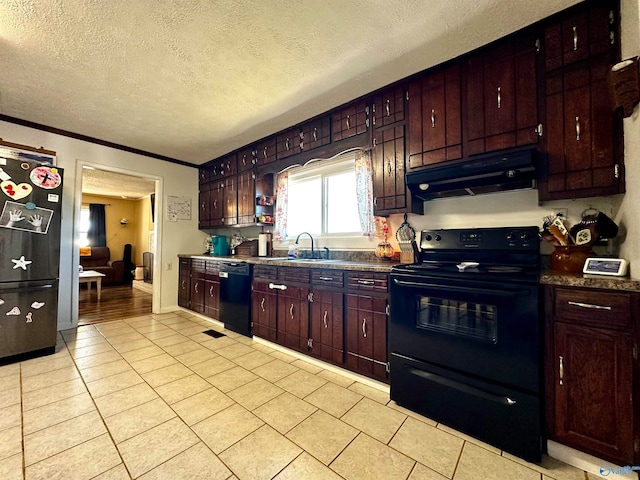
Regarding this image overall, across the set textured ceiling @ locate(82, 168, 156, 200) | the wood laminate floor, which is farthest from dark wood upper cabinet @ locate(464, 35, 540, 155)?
textured ceiling @ locate(82, 168, 156, 200)

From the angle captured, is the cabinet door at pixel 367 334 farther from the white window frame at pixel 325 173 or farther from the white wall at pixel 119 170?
the white wall at pixel 119 170

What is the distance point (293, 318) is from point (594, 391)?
83.4 inches

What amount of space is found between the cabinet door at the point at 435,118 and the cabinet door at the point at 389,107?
94 millimetres

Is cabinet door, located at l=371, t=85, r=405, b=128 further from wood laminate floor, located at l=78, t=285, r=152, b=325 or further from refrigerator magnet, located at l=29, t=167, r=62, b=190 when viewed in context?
wood laminate floor, located at l=78, t=285, r=152, b=325

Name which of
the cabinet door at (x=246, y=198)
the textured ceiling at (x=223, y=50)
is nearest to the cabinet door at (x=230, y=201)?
the cabinet door at (x=246, y=198)

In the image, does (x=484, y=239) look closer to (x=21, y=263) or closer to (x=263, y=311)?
(x=263, y=311)

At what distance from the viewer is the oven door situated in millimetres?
1438

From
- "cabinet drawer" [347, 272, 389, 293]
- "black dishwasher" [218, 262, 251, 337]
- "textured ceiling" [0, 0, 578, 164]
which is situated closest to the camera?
"textured ceiling" [0, 0, 578, 164]

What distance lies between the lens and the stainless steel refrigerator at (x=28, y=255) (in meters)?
2.47

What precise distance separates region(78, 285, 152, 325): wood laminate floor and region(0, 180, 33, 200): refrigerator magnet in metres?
2.04

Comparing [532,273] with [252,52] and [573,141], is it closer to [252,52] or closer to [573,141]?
[573,141]

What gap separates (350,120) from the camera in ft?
8.88

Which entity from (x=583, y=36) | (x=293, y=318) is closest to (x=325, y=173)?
(x=293, y=318)

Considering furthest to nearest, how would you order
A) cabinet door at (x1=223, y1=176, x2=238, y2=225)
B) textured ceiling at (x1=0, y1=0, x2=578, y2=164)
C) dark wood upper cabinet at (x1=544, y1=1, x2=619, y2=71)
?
cabinet door at (x1=223, y1=176, x2=238, y2=225), textured ceiling at (x1=0, y1=0, x2=578, y2=164), dark wood upper cabinet at (x1=544, y1=1, x2=619, y2=71)
